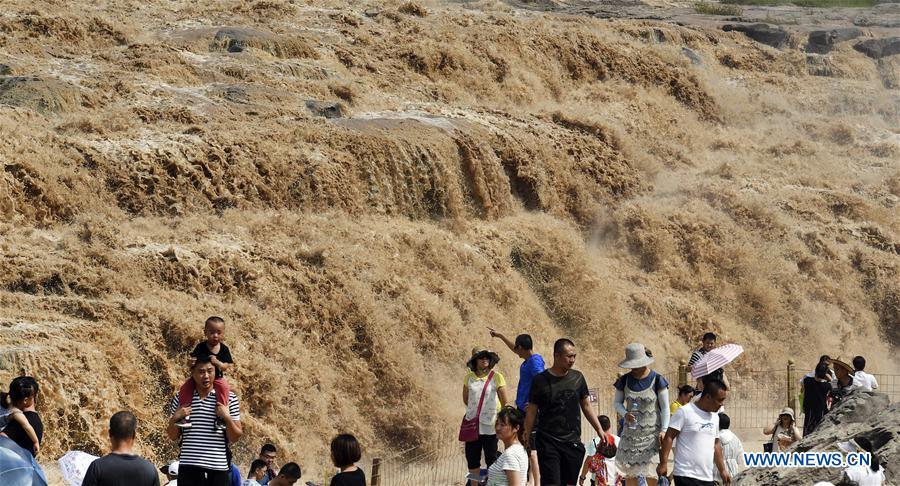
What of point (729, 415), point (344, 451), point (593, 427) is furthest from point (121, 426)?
point (729, 415)

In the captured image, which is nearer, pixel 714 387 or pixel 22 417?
pixel 22 417

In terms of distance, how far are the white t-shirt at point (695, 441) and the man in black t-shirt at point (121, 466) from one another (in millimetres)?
3550

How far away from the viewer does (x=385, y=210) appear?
779 inches

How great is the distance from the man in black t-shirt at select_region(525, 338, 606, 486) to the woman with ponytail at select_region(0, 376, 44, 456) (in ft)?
10.4

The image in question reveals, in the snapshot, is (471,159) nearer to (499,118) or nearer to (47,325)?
(499,118)

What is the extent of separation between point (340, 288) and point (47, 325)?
4646 millimetres

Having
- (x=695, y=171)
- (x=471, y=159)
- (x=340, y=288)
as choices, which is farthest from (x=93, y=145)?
(x=695, y=171)

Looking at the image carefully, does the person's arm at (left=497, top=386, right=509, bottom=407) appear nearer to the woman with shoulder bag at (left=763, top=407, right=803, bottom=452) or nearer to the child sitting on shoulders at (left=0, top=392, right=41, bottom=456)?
the woman with shoulder bag at (left=763, top=407, right=803, bottom=452)

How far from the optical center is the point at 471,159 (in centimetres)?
2148

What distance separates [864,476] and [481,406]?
120 inches

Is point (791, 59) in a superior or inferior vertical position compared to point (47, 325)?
inferior

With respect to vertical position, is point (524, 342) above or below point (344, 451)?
below

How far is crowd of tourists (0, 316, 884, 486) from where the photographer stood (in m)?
7.05

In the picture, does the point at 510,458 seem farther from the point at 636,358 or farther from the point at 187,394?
the point at 187,394
